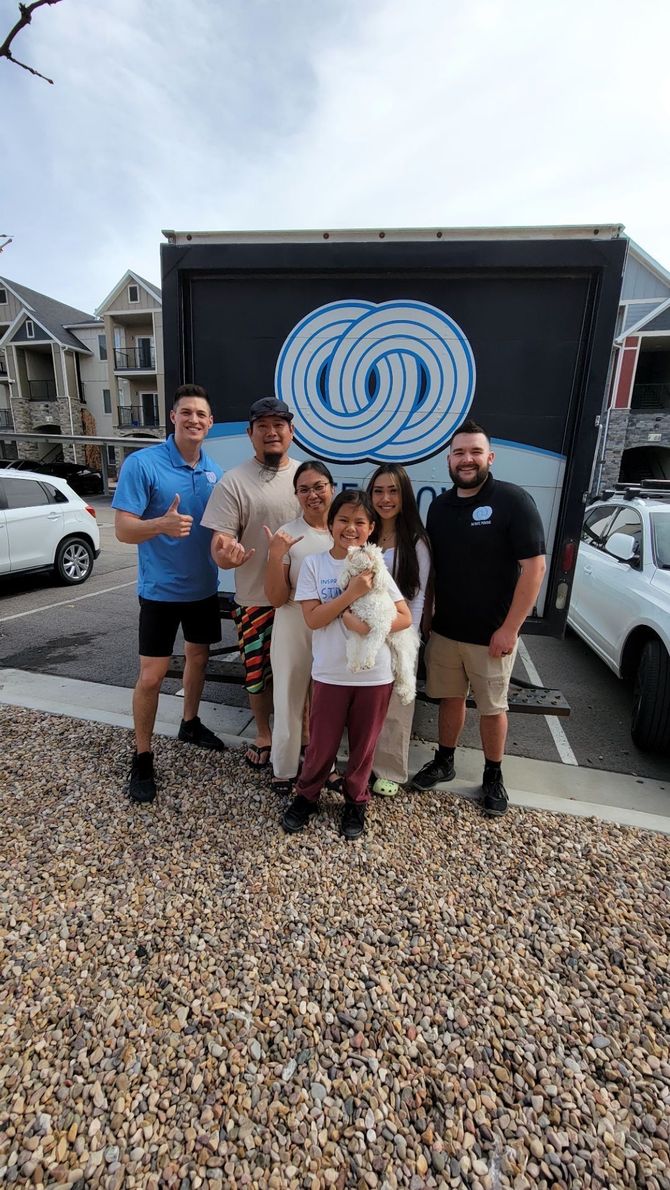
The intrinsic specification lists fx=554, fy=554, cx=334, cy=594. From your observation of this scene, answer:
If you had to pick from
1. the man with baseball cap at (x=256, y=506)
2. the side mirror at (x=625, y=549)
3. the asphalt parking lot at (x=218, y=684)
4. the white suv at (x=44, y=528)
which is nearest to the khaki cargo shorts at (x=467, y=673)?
the man with baseball cap at (x=256, y=506)

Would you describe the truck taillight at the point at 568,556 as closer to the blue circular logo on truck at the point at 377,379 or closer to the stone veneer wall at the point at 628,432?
the blue circular logo on truck at the point at 377,379

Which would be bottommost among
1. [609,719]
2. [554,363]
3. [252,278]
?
[609,719]

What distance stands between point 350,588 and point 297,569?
0.35 m

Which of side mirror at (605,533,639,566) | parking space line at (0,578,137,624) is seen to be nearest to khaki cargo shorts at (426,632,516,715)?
side mirror at (605,533,639,566)

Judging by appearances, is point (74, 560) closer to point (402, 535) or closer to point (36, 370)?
point (402, 535)

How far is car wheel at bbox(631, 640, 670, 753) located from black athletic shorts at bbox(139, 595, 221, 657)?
2.73 metres

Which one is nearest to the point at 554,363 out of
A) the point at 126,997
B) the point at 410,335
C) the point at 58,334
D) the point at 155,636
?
the point at 410,335

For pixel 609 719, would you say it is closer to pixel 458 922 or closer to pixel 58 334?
pixel 458 922

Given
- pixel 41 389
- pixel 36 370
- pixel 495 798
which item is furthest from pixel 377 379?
pixel 36 370

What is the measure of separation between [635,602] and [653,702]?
2.56ft

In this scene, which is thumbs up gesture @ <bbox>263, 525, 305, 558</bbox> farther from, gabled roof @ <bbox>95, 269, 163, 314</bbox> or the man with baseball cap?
gabled roof @ <bbox>95, 269, 163, 314</bbox>

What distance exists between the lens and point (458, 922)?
2.14 meters

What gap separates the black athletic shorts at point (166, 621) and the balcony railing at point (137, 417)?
25.5 meters

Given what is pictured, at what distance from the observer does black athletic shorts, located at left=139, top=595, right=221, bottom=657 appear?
2775 millimetres
